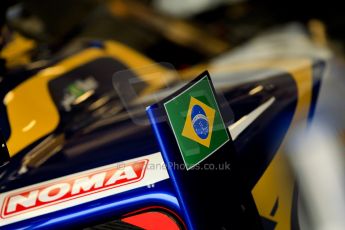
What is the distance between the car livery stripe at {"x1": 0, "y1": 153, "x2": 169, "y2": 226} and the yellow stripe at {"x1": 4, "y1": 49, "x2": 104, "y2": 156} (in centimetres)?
10

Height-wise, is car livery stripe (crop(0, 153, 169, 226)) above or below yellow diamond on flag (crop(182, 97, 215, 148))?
below

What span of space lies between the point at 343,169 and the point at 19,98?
591 mm

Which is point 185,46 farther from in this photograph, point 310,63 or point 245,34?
point 310,63

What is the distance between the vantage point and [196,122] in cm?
69

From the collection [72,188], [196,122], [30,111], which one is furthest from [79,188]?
[30,111]

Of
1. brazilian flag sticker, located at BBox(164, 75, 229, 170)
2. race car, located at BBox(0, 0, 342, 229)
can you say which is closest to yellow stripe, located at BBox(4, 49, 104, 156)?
race car, located at BBox(0, 0, 342, 229)

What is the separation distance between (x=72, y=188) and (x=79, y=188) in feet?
0.03

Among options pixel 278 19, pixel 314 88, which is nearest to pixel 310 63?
pixel 314 88

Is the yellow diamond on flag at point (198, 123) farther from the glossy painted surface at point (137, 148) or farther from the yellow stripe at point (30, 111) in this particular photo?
the yellow stripe at point (30, 111)

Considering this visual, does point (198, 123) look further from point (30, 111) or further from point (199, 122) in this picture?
point (30, 111)

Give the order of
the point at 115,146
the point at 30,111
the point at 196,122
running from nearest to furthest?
the point at 196,122
the point at 115,146
the point at 30,111

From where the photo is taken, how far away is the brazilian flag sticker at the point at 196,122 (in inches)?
26.2

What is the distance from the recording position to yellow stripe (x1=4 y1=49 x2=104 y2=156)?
0.87m

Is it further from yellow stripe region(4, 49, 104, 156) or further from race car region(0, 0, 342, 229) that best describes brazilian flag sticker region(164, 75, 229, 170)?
yellow stripe region(4, 49, 104, 156)
